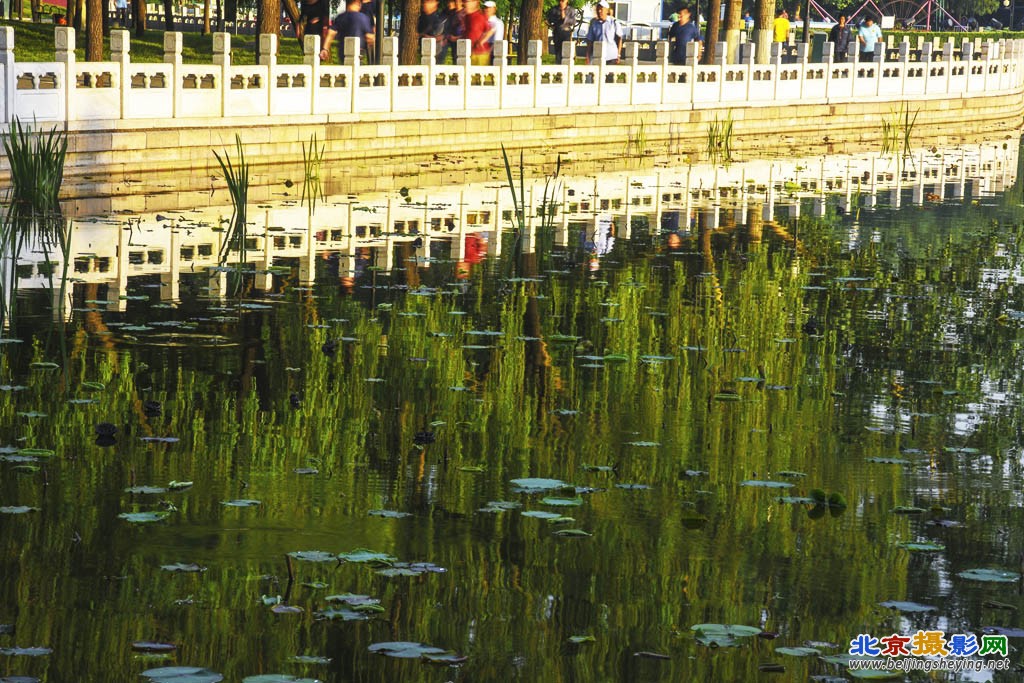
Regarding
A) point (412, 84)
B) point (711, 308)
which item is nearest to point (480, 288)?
point (711, 308)

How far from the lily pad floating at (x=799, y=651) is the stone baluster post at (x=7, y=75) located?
14006mm

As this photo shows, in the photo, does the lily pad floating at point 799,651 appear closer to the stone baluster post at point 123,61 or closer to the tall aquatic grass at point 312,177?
the tall aquatic grass at point 312,177

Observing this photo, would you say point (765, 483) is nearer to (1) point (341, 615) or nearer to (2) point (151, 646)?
(1) point (341, 615)

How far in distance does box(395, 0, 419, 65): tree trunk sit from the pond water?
21591mm

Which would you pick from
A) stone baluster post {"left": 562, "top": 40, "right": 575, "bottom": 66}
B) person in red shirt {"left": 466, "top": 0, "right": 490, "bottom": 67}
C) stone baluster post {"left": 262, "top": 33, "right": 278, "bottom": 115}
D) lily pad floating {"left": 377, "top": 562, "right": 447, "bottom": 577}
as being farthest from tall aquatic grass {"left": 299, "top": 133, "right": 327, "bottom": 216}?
lily pad floating {"left": 377, "top": 562, "right": 447, "bottom": 577}

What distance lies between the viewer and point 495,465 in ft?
27.3

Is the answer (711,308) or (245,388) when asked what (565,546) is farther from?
(711,308)

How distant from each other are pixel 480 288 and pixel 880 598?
24.1 feet

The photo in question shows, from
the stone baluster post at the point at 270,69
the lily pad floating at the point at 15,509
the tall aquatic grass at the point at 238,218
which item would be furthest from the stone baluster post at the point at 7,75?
the lily pad floating at the point at 15,509

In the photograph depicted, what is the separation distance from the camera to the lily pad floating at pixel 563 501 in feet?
25.2

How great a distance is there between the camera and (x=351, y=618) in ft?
20.3

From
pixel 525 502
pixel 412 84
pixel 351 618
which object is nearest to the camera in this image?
pixel 351 618

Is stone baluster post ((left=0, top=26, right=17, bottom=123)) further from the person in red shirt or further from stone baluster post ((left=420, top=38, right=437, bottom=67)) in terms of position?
the person in red shirt

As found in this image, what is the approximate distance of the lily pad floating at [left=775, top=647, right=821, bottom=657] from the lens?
6020 millimetres
